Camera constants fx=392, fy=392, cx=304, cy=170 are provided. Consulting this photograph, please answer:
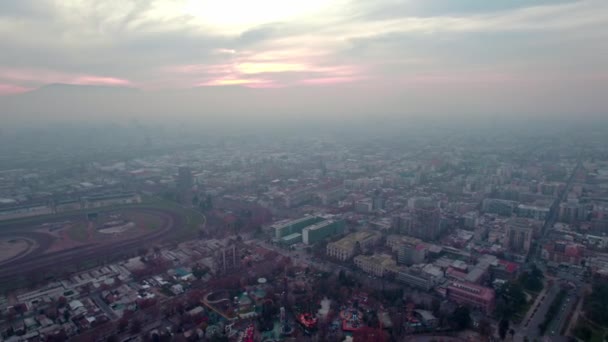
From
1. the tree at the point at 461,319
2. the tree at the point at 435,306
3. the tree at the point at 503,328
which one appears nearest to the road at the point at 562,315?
the tree at the point at 503,328

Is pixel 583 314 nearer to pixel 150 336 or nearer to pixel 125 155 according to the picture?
pixel 150 336

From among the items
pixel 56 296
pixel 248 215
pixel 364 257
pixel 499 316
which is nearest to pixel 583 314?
pixel 499 316

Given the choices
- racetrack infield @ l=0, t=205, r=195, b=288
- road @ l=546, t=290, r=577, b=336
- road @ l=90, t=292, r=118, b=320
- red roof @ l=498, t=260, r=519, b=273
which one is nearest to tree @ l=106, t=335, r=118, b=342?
road @ l=90, t=292, r=118, b=320

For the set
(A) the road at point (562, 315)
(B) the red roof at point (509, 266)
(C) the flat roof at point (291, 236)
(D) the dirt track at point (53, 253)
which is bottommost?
(A) the road at point (562, 315)

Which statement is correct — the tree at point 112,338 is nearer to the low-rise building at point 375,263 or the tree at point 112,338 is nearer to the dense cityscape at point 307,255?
the dense cityscape at point 307,255

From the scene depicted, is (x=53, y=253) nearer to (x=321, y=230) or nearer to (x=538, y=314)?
(x=321, y=230)

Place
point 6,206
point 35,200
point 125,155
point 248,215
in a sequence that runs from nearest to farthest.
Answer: point 248,215 → point 6,206 → point 35,200 → point 125,155

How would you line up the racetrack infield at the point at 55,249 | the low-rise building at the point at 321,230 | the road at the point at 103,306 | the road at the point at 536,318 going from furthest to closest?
the low-rise building at the point at 321,230 → the racetrack infield at the point at 55,249 → the road at the point at 103,306 → the road at the point at 536,318
